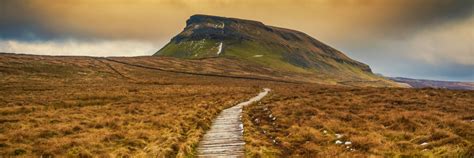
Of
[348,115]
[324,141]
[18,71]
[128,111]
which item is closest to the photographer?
[324,141]

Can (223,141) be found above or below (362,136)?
below

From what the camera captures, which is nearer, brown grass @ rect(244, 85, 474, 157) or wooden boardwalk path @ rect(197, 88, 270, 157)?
brown grass @ rect(244, 85, 474, 157)

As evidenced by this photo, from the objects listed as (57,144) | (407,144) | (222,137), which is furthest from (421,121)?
(57,144)

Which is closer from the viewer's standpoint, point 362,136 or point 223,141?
point 362,136

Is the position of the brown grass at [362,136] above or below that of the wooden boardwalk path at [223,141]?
above

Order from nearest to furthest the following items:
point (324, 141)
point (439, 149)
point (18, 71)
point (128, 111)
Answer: point (439, 149) < point (324, 141) < point (128, 111) < point (18, 71)

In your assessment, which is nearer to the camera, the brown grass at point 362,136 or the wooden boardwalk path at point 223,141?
the brown grass at point 362,136

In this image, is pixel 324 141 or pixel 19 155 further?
pixel 324 141

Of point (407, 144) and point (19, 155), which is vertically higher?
point (407, 144)

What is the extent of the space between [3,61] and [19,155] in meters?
120

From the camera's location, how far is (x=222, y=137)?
20.4 metres

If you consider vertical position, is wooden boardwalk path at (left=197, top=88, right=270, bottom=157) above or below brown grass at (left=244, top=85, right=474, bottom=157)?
below

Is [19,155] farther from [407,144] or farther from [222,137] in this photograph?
[407,144]

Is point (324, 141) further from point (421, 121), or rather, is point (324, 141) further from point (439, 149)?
point (421, 121)
